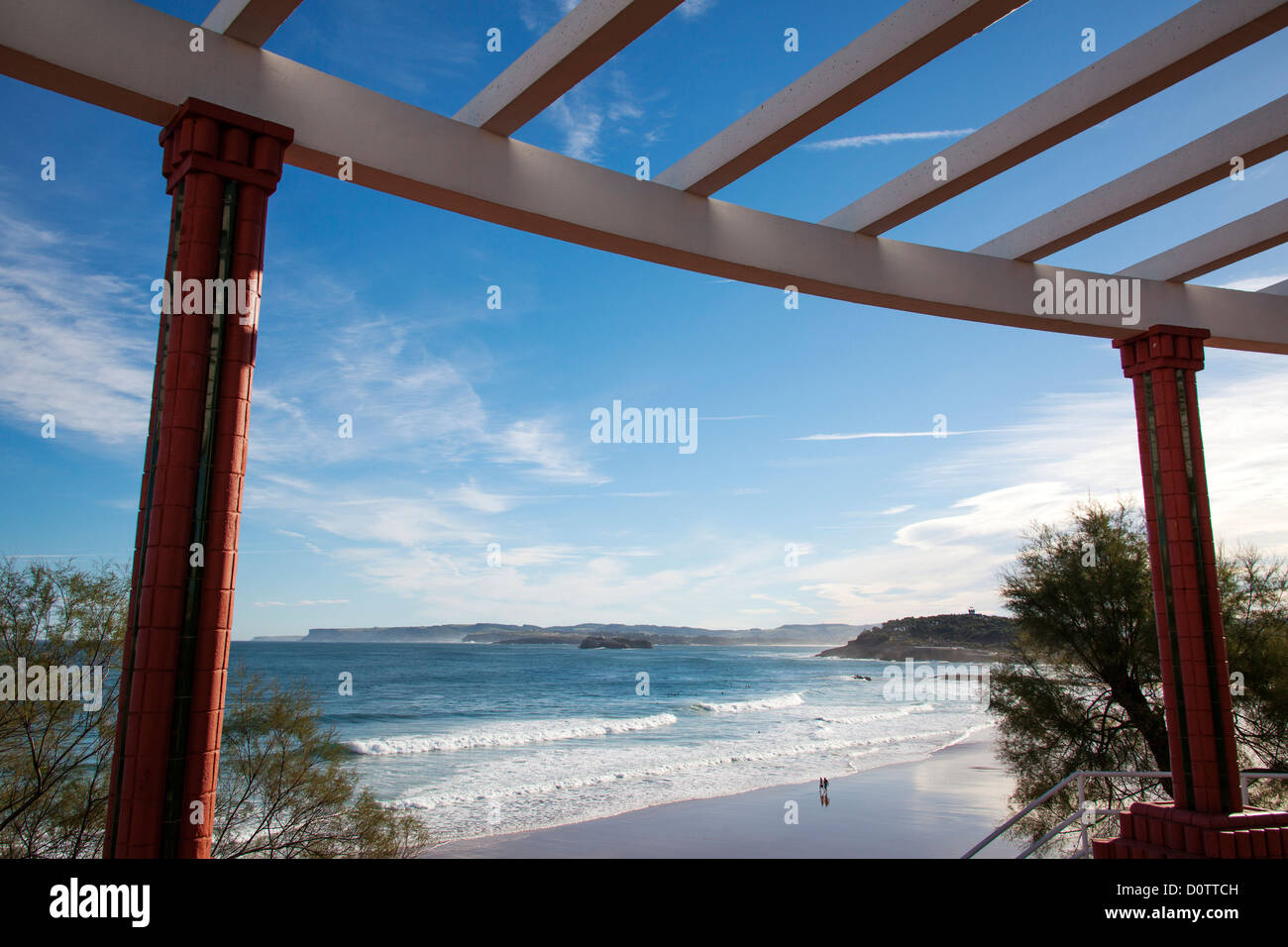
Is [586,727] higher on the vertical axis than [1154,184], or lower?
lower

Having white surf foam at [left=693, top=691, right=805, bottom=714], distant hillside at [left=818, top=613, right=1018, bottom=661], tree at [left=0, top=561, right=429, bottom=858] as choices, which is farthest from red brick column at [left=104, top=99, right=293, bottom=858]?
distant hillside at [left=818, top=613, right=1018, bottom=661]

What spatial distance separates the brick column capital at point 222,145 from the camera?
262 centimetres

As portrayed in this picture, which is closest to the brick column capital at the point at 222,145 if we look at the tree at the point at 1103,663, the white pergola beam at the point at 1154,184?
the white pergola beam at the point at 1154,184

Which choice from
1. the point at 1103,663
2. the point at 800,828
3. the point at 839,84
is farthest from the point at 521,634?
the point at 839,84

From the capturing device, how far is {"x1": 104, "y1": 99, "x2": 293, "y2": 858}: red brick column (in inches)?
90.2

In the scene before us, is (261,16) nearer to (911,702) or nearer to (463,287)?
(463,287)

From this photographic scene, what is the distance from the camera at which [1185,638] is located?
460 cm

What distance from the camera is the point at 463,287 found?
32.0 metres

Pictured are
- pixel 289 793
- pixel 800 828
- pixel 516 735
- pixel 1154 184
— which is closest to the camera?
pixel 1154 184

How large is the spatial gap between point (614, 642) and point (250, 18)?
5889 cm

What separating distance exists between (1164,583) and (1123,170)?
2494 millimetres

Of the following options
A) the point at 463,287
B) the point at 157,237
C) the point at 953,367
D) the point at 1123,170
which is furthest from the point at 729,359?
the point at 1123,170

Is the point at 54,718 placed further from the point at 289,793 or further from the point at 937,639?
the point at 937,639

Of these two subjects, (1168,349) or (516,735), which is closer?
(1168,349)
